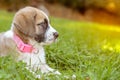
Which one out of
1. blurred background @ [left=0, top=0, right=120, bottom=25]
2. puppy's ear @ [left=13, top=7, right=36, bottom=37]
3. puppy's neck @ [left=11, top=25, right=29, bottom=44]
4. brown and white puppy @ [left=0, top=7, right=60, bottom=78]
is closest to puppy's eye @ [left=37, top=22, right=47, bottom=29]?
brown and white puppy @ [left=0, top=7, right=60, bottom=78]

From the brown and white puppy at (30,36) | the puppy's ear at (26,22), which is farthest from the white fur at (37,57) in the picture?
the puppy's ear at (26,22)

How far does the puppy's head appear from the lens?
530 cm

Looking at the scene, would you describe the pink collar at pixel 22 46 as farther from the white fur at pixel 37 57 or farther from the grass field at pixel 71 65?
the grass field at pixel 71 65

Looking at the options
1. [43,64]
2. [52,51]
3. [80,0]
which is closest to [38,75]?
[43,64]

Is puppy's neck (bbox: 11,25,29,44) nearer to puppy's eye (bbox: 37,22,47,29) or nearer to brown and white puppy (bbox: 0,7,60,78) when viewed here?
brown and white puppy (bbox: 0,7,60,78)

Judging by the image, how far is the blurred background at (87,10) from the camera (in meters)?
22.6

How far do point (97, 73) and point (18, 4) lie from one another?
52.5 ft

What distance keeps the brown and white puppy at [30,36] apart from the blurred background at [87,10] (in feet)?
54.0

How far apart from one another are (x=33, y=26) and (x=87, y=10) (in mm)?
18237

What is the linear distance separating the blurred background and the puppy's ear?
650 inches

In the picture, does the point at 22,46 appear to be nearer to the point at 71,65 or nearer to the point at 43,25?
the point at 43,25

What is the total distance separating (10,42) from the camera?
5.34 meters

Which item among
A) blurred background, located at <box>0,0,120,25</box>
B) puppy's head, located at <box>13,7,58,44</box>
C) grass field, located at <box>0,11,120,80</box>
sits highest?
puppy's head, located at <box>13,7,58,44</box>

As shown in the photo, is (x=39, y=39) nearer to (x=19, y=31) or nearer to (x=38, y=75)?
(x=19, y=31)
